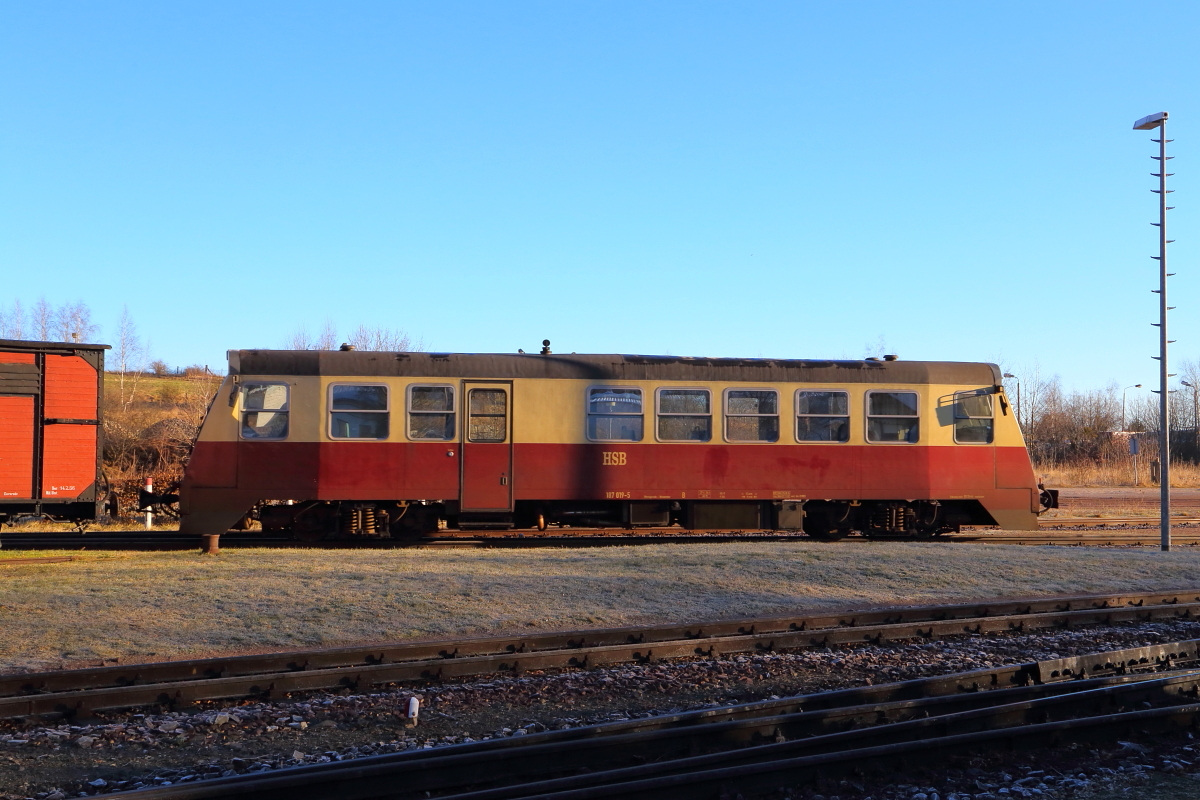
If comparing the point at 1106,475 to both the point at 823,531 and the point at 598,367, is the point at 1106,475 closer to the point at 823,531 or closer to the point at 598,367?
the point at 823,531

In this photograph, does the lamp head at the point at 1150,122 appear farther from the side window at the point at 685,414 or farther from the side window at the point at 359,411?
the side window at the point at 359,411

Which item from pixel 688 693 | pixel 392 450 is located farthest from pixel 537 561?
pixel 688 693

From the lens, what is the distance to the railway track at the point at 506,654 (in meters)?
6.68

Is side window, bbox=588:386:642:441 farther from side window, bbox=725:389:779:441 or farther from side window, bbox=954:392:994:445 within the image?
side window, bbox=954:392:994:445

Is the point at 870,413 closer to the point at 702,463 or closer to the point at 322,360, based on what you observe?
the point at 702,463

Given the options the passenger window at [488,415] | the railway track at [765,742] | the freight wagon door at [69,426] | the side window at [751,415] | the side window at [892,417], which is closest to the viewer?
the railway track at [765,742]

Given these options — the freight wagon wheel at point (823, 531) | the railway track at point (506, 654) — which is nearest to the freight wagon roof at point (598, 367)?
the freight wagon wheel at point (823, 531)

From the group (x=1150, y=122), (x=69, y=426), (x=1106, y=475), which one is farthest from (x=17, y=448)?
(x=1106, y=475)

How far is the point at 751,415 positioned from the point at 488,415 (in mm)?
4334

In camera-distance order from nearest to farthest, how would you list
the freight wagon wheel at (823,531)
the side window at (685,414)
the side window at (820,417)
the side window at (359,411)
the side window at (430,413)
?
the side window at (359,411) < the side window at (430,413) < the side window at (685,414) < the side window at (820,417) < the freight wagon wheel at (823,531)

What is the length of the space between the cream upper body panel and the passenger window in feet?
0.43

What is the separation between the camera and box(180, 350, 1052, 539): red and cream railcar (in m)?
15.1

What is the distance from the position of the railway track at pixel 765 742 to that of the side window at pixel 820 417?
359 inches

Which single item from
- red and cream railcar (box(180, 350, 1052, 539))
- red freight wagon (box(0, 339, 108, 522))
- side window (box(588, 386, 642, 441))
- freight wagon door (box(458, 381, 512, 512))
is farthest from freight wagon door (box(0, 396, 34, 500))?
side window (box(588, 386, 642, 441))
